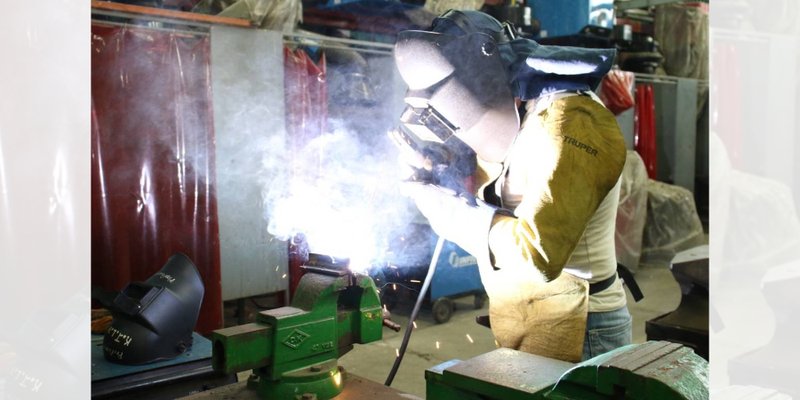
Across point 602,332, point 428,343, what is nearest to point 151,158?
point 428,343

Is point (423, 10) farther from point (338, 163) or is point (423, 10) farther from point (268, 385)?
point (268, 385)

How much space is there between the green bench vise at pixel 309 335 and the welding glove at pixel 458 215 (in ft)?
0.80

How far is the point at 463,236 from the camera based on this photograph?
68.9 inches

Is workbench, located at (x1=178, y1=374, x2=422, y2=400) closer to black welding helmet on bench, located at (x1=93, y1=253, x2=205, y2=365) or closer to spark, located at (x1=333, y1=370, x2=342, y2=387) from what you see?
spark, located at (x1=333, y1=370, x2=342, y2=387)

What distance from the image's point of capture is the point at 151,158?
3914mm

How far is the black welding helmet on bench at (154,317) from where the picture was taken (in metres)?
2.17

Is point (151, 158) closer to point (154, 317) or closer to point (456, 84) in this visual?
point (154, 317)

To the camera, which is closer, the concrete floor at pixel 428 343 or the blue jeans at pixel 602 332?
the blue jeans at pixel 602 332

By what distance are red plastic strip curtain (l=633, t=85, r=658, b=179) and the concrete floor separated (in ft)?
6.84

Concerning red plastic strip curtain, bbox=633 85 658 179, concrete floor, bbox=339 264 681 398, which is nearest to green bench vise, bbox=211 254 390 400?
concrete floor, bbox=339 264 681 398

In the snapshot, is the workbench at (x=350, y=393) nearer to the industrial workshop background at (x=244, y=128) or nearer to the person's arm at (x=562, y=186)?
the person's arm at (x=562, y=186)

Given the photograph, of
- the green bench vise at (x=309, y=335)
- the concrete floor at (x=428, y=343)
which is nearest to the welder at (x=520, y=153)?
the green bench vise at (x=309, y=335)

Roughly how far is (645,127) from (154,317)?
6.27m
